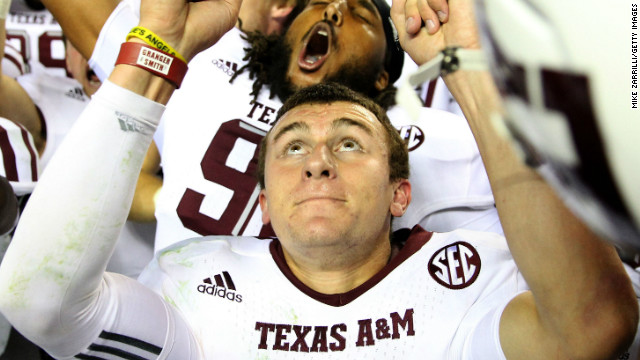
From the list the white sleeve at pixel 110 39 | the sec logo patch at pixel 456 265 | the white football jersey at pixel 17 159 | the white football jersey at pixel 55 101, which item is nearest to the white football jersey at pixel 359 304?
the sec logo patch at pixel 456 265

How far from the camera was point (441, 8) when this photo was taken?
75 cm

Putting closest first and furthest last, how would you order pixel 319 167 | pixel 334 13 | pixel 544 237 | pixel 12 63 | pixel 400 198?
1. pixel 544 237
2. pixel 319 167
3. pixel 400 198
4. pixel 334 13
5. pixel 12 63

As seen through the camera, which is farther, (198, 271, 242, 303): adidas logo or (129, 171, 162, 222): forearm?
(129, 171, 162, 222): forearm

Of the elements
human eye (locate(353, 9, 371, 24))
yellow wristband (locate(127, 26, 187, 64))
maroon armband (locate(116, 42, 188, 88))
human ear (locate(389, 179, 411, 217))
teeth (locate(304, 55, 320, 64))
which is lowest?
human ear (locate(389, 179, 411, 217))

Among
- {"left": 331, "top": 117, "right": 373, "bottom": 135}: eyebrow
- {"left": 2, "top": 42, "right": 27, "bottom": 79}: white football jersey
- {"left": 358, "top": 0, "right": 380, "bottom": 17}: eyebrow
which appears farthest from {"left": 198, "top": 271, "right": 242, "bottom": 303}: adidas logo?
{"left": 2, "top": 42, "right": 27, "bottom": 79}: white football jersey

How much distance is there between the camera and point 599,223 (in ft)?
1.40

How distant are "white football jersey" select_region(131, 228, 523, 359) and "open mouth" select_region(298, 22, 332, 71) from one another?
0.61 m

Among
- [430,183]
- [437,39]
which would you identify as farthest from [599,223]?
[430,183]

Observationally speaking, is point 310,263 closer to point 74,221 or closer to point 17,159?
point 74,221

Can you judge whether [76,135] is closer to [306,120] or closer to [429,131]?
[306,120]

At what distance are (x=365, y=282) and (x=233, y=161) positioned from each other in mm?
583

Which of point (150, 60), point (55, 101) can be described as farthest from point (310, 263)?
point (55, 101)

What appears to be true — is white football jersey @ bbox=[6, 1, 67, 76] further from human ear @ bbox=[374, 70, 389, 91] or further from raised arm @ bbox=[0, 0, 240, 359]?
raised arm @ bbox=[0, 0, 240, 359]

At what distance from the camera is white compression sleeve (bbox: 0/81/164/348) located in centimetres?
82
